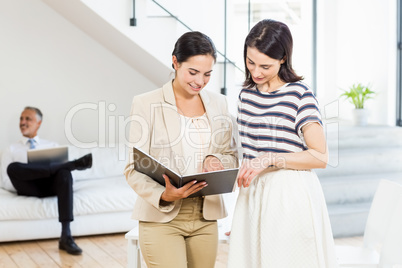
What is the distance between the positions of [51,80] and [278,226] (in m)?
4.10

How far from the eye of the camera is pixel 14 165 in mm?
4547

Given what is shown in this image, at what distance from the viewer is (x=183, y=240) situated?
81.6 inches

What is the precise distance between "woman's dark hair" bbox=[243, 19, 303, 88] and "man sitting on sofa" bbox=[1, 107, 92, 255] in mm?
2750

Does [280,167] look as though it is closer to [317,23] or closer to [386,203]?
[386,203]

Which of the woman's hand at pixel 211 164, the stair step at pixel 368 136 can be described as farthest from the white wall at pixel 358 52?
the woman's hand at pixel 211 164

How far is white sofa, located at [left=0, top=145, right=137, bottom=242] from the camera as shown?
4.38 metres

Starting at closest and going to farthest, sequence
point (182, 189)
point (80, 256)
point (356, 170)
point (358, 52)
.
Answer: point (182, 189) < point (80, 256) < point (356, 170) < point (358, 52)

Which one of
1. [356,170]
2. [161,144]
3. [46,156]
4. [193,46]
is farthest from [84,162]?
[193,46]

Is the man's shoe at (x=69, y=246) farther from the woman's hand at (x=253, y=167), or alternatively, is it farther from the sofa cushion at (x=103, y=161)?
the woman's hand at (x=253, y=167)

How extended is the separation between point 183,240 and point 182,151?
0.32 metres

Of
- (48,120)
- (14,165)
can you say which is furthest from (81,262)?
(48,120)

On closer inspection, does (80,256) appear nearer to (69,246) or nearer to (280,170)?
(69,246)

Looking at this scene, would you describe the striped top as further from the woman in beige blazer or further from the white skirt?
the woman in beige blazer

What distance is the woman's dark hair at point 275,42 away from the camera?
180cm
